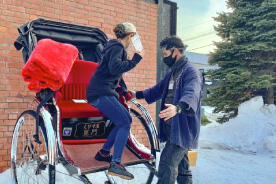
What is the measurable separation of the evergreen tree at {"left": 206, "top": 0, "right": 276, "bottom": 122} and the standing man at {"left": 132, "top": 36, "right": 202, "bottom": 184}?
6398mm

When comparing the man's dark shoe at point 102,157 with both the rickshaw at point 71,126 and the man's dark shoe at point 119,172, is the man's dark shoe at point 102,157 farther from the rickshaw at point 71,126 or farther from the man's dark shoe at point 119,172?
the man's dark shoe at point 119,172

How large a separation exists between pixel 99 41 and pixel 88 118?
131cm

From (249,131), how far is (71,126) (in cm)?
597

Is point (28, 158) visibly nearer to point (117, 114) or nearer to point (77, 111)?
point (77, 111)

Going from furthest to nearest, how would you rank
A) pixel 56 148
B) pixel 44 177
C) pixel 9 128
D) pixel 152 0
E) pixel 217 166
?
pixel 152 0 < pixel 217 166 < pixel 9 128 < pixel 44 177 < pixel 56 148

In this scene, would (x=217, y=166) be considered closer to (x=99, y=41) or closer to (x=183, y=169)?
(x=183, y=169)

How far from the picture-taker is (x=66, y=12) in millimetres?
4531

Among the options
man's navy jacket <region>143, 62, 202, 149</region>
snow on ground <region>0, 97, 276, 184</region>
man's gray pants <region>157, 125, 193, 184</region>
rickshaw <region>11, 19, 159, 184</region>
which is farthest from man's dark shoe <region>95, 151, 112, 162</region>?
snow on ground <region>0, 97, 276, 184</region>

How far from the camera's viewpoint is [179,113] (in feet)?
8.55

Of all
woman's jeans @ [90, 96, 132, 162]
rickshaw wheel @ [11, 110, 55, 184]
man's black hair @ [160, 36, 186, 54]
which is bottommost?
rickshaw wheel @ [11, 110, 55, 184]

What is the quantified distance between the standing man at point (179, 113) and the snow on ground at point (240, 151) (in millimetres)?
1455

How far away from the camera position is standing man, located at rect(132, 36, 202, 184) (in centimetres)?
248

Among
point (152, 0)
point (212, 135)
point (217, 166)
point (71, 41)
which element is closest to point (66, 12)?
point (71, 41)

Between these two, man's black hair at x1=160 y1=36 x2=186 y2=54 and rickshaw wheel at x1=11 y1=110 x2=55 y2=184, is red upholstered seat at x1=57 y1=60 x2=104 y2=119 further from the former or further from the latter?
man's black hair at x1=160 y1=36 x2=186 y2=54
